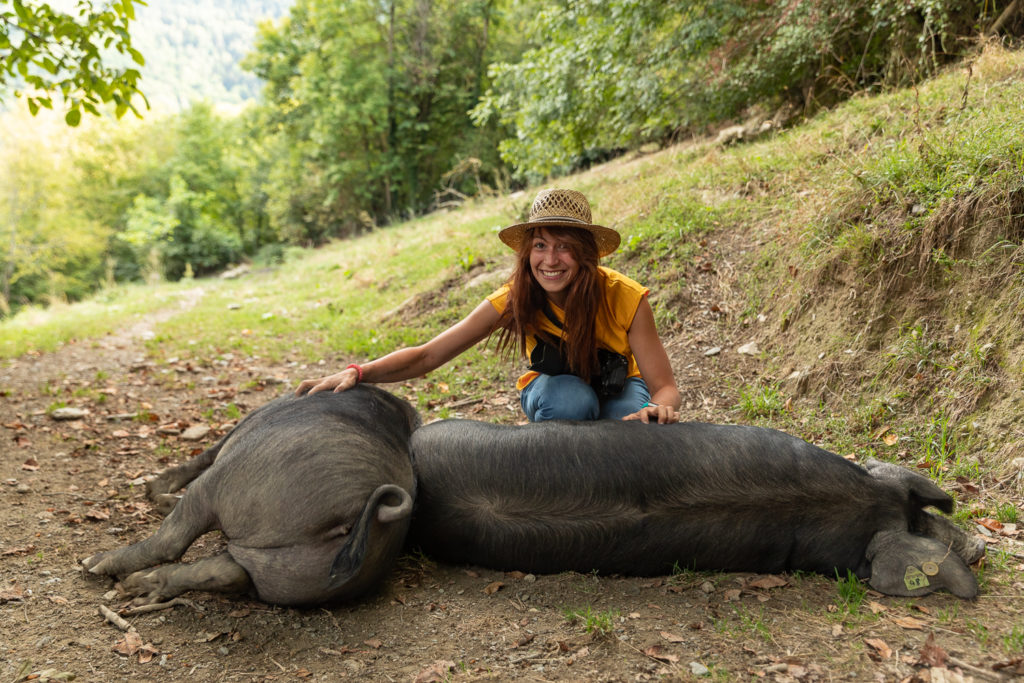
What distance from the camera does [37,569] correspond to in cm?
256

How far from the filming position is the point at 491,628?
2250mm

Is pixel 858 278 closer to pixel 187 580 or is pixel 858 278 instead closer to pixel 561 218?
pixel 561 218

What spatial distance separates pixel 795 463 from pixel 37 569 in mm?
2891

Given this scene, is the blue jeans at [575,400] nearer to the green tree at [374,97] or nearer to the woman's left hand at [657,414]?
the woman's left hand at [657,414]

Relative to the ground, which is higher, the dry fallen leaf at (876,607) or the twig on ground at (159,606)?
the twig on ground at (159,606)

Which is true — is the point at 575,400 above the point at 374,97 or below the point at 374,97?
below

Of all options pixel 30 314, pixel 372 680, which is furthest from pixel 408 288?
pixel 30 314

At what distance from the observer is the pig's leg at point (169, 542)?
2424mm

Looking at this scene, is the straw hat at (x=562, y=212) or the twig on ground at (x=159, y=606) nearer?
the twig on ground at (x=159, y=606)

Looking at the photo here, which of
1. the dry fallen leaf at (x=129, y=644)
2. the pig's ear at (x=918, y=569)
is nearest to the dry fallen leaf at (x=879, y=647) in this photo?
the pig's ear at (x=918, y=569)

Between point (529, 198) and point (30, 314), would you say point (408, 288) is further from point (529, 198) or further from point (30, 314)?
point (30, 314)

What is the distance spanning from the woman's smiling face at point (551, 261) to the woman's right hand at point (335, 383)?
94cm

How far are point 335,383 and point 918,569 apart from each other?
7.69 ft

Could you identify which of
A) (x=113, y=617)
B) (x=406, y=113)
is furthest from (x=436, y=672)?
(x=406, y=113)
